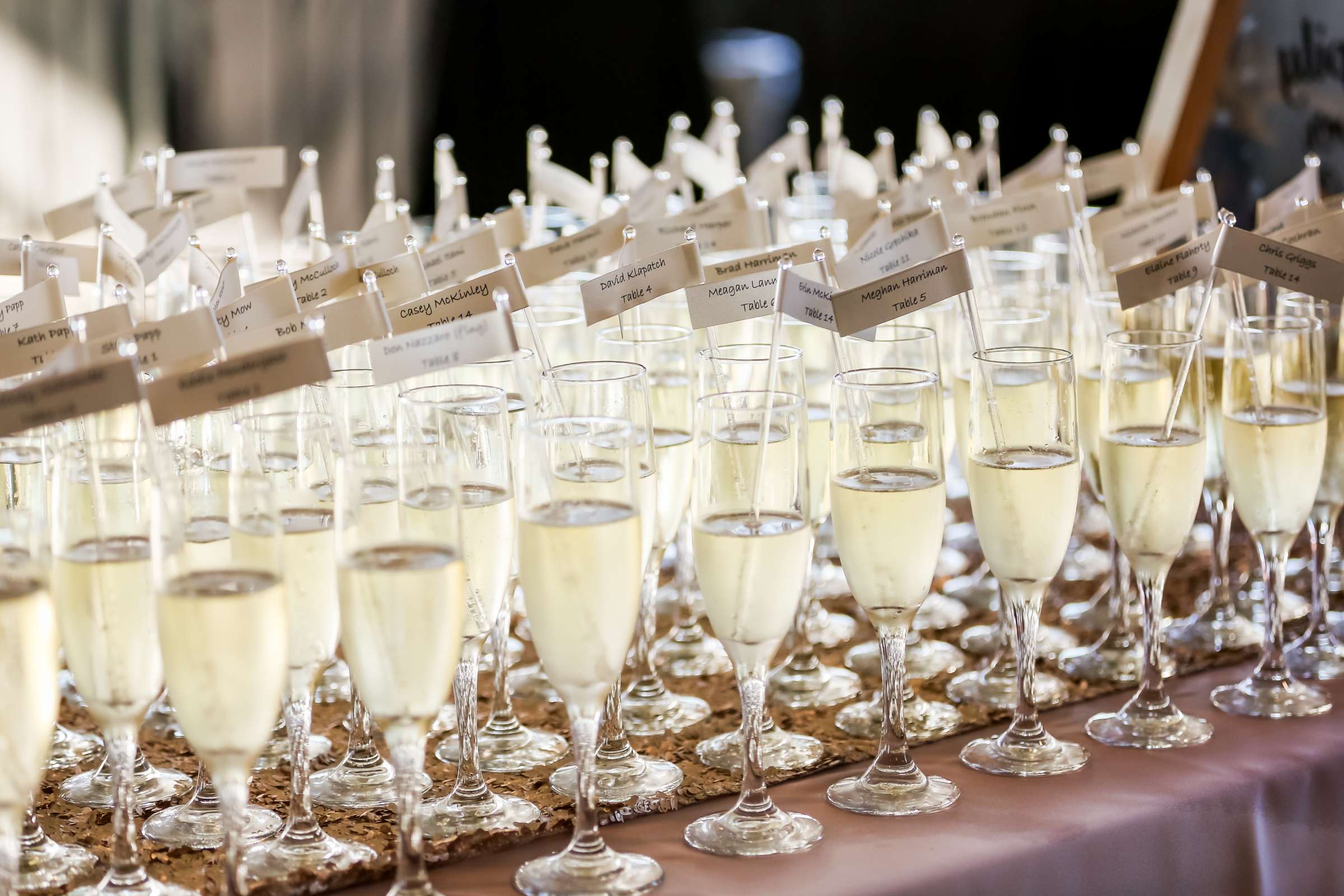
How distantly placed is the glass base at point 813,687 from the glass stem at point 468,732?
46 cm

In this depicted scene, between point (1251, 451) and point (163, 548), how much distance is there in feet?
4.15

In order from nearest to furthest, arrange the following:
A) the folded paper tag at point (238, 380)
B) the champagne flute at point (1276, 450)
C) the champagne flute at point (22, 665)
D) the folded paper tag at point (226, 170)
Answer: the champagne flute at point (22, 665) → the folded paper tag at point (238, 380) → the champagne flute at point (1276, 450) → the folded paper tag at point (226, 170)

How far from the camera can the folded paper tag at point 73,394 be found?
1.33 meters

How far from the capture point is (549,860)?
5.05 feet

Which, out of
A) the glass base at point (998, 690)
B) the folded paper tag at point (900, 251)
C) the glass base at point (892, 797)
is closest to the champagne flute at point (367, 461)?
the glass base at point (892, 797)

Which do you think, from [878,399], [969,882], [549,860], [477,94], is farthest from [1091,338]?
[477,94]

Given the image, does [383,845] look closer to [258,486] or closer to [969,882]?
[258,486]

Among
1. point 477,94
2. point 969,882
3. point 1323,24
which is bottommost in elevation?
point 969,882

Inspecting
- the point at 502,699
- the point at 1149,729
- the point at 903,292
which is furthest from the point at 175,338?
the point at 1149,729

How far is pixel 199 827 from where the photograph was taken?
1.64m

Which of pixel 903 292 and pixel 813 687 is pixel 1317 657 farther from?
pixel 903 292

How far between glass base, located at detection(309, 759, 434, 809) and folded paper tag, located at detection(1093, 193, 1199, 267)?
1126 mm

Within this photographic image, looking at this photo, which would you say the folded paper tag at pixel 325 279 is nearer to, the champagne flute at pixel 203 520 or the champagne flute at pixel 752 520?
the champagne flute at pixel 203 520

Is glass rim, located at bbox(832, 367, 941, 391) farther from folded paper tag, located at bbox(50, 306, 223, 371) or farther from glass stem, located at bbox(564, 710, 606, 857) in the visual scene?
folded paper tag, located at bbox(50, 306, 223, 371)
